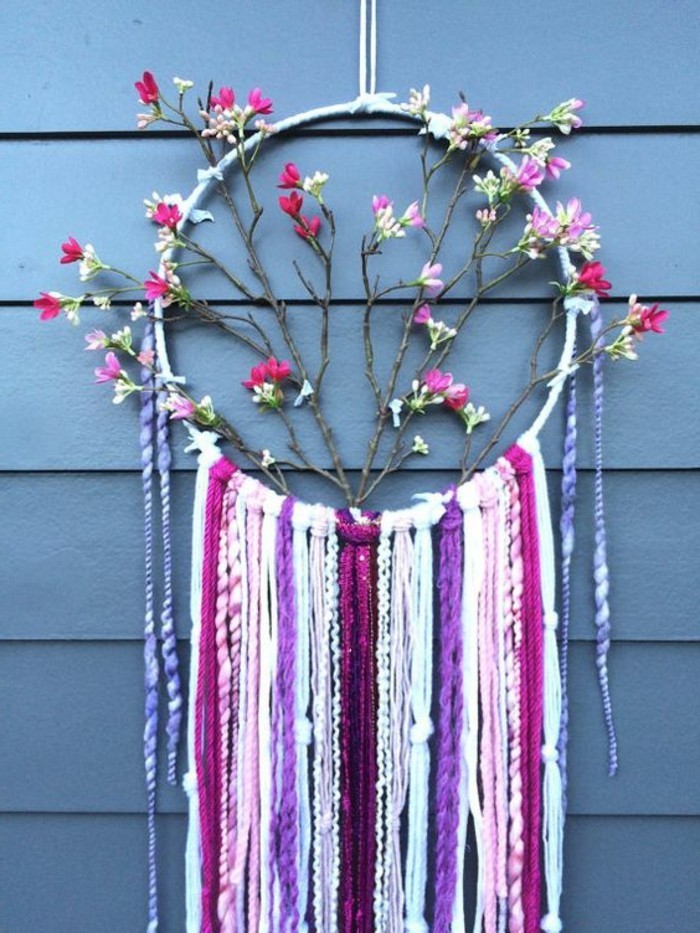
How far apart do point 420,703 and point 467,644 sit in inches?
3.3

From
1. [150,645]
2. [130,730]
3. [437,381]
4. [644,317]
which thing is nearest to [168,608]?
[150,645]

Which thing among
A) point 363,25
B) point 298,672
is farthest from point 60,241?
point 298,672

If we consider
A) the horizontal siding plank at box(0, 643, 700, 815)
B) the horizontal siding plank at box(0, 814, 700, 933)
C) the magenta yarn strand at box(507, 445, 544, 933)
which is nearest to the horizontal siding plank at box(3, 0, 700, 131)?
the magenta yarn strand at box(507, 445, 544, 933)

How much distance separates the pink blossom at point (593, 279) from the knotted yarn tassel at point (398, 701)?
1.05 ft

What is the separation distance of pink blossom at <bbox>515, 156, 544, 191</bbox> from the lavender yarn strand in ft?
1.55

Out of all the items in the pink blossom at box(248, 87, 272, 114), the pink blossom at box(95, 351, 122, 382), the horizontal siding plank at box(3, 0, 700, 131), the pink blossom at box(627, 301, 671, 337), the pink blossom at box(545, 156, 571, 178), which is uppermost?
the horizontal siding plank at box(3, 0, 700, 131)

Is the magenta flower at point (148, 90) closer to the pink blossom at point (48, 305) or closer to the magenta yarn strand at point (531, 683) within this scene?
the pink blossom at point (48, 305)

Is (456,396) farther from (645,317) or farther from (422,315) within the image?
(645,317)

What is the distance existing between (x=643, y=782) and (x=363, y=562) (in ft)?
1.42

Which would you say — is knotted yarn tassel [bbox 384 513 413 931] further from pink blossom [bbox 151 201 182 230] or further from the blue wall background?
pink blossom [bbox 151 201 182 230]

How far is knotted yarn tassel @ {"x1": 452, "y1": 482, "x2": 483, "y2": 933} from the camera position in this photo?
32.9 inches

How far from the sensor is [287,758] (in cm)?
83

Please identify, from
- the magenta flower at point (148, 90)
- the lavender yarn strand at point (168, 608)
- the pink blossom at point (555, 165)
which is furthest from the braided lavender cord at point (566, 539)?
the magenta flower at point (148, 90)

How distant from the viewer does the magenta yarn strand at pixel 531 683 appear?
84 centimetres
